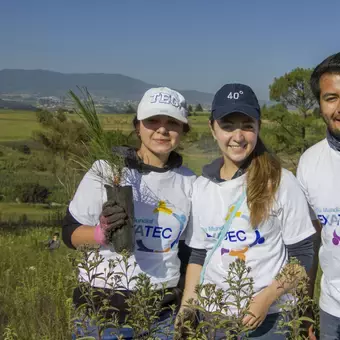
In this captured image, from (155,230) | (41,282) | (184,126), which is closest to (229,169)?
(184,126)

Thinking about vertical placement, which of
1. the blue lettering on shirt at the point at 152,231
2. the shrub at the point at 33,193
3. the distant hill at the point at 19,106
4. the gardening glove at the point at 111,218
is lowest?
the shrub at the point at 33,193

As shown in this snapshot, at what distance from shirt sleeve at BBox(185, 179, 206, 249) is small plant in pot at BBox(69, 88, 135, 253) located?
1.42 ft

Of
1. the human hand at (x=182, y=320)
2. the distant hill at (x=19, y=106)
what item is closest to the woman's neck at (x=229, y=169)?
the human hand at (x=182, y=320)

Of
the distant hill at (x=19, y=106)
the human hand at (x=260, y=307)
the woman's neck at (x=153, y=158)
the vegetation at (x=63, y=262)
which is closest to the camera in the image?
the vegetation at (x=63, y=262)

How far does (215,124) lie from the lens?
2668 millimetres

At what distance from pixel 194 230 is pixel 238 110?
0.68 meters

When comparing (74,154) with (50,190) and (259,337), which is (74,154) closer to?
(259,337)

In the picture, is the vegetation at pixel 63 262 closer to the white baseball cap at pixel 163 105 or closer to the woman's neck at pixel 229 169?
the white baseball cap at pixel 163 105

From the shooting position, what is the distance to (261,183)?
8.00ft

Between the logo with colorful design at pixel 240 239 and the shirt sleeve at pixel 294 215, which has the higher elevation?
the shirt sleeve at pixel 294 215

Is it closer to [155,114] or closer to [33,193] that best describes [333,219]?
[155,114]

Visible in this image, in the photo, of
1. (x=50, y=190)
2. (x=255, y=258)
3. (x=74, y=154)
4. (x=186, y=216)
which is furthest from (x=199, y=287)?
(x=50, y=190)

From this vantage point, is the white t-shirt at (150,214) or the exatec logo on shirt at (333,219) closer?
the exatec logo on shirt at (333,219)

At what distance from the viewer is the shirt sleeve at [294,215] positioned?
2373 millimetres
